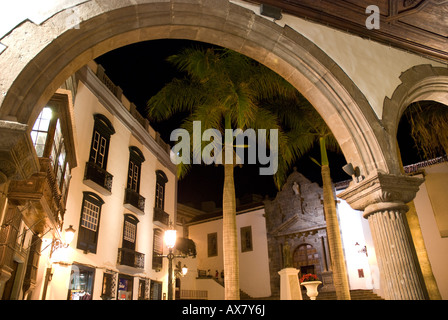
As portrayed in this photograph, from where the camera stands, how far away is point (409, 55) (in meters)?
4.97

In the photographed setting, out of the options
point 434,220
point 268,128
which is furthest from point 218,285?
point 268,128

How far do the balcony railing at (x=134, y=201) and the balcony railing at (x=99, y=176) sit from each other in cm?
119

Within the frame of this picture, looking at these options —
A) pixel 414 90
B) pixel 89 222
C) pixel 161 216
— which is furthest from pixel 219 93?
pixel 161 216

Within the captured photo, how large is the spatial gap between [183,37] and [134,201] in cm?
1150

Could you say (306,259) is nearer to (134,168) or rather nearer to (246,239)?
(246,239)

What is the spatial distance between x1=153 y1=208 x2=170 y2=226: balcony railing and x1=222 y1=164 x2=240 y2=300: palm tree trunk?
938 centimetres

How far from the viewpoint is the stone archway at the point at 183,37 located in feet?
9.41

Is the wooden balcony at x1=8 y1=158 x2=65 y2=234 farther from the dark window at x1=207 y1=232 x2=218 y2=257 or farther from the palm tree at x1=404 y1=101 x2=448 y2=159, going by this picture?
the dark window at x1=207 y1=232 x2=218 y2=257

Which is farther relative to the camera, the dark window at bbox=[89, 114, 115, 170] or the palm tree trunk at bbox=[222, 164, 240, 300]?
the dark window at bbox=[89, 114, 115, 170]

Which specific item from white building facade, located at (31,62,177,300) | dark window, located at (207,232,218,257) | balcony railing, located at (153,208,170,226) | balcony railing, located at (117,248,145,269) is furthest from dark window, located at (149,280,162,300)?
dark window, located at (207,232,218,257)

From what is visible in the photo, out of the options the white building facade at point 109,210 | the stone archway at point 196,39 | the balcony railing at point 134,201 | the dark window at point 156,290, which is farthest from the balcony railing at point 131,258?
the stone archway at point 196,39

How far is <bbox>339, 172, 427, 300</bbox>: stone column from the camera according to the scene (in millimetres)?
3492

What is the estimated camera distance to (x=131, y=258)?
44.9ft
